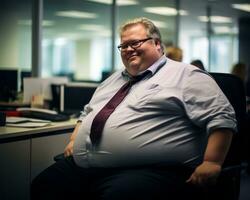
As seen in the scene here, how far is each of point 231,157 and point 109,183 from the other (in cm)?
59

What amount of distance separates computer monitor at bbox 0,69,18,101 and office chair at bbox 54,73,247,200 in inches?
65.7

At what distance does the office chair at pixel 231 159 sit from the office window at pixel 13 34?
3100 millimetres

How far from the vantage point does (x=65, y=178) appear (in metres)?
1.85

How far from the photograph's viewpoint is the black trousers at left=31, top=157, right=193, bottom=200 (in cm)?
157

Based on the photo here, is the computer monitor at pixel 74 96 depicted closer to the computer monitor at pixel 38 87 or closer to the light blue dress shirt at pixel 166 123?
the computer monitor at pixel 38 87

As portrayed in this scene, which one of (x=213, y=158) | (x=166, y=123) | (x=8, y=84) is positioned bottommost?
(x=213, y=158)

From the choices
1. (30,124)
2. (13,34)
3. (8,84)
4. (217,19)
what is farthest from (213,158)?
(217,19)

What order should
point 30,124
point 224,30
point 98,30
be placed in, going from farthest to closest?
point 98,30, point 224,30, point 30,124

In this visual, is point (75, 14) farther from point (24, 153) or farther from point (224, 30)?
point (24, 153)

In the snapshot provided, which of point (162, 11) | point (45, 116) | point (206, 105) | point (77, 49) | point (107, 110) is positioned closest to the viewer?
point (206, 105)

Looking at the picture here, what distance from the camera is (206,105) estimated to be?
167 cm

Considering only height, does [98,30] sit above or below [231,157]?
above

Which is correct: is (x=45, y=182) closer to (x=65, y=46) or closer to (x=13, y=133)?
(x=13, y=133)

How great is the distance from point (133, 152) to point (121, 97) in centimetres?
34
